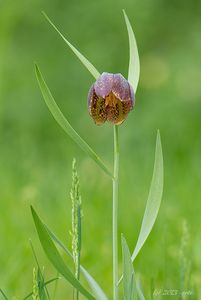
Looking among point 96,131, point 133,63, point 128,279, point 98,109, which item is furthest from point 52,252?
point 96,131

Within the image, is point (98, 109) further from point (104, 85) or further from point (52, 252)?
point (52, 252)

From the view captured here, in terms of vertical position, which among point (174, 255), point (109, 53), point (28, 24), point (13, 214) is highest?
point (28, 24)

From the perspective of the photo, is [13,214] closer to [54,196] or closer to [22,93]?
[54,196]

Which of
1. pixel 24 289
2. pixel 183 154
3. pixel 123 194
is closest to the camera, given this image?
pixel 24 289

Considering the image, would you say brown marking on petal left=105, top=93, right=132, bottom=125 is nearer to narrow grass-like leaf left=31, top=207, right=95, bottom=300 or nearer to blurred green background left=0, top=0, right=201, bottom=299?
narrow grass-like leaf left=31, top=207, right=95, bottom=300

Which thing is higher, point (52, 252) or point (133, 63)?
point (133, 63)

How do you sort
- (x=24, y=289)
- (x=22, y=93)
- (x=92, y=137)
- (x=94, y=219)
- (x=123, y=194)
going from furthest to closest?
(x=22, y=93) → (x=92, y=137) → (x=123, y=194) → (x=94, y=219) → (x=24, y=289)

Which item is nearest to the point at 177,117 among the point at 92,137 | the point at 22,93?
the point at 92,137
